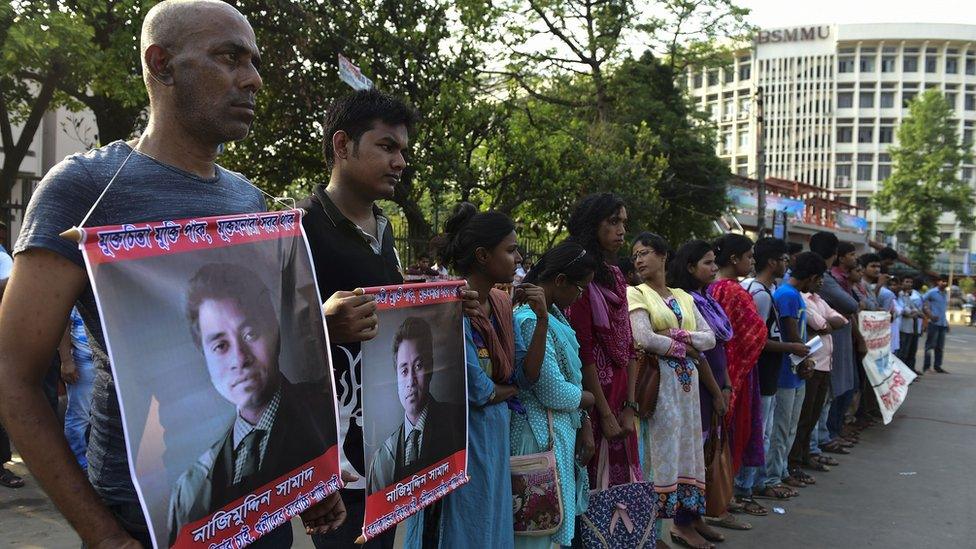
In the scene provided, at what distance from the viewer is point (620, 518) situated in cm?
377

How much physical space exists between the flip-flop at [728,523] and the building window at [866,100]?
82.9 m

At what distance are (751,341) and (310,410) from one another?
449cm

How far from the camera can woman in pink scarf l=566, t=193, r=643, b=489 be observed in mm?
3961

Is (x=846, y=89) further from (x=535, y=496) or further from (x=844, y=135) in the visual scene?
(x=535, y=496)

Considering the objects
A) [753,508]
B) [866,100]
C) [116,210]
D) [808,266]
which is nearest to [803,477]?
[753,508]

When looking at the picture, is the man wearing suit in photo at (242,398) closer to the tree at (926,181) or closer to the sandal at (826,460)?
the sandal at (826,460)

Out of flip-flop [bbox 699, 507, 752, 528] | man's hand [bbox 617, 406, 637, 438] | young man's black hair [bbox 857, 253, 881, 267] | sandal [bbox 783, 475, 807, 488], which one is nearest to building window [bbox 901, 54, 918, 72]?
young man's black hair [bbox 857, 253, 881, 267]

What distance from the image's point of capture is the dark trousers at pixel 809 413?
706 centimetres

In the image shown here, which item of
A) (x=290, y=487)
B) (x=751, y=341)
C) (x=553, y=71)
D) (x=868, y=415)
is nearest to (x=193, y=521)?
(x=290, y=487)

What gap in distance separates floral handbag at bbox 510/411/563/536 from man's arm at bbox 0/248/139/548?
198 centimetres

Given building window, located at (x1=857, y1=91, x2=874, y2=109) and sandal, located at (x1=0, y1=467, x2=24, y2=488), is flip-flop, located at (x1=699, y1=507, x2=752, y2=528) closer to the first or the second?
sandal, located at (x1=0, y1=467, x2=24, y2=488)

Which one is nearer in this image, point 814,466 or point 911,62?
point 814,466

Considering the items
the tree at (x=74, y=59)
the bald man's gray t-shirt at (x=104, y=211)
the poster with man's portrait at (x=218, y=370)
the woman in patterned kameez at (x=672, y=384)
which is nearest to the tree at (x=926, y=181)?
the tree at (x=74, y=59)

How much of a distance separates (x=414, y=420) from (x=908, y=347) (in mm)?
13862
